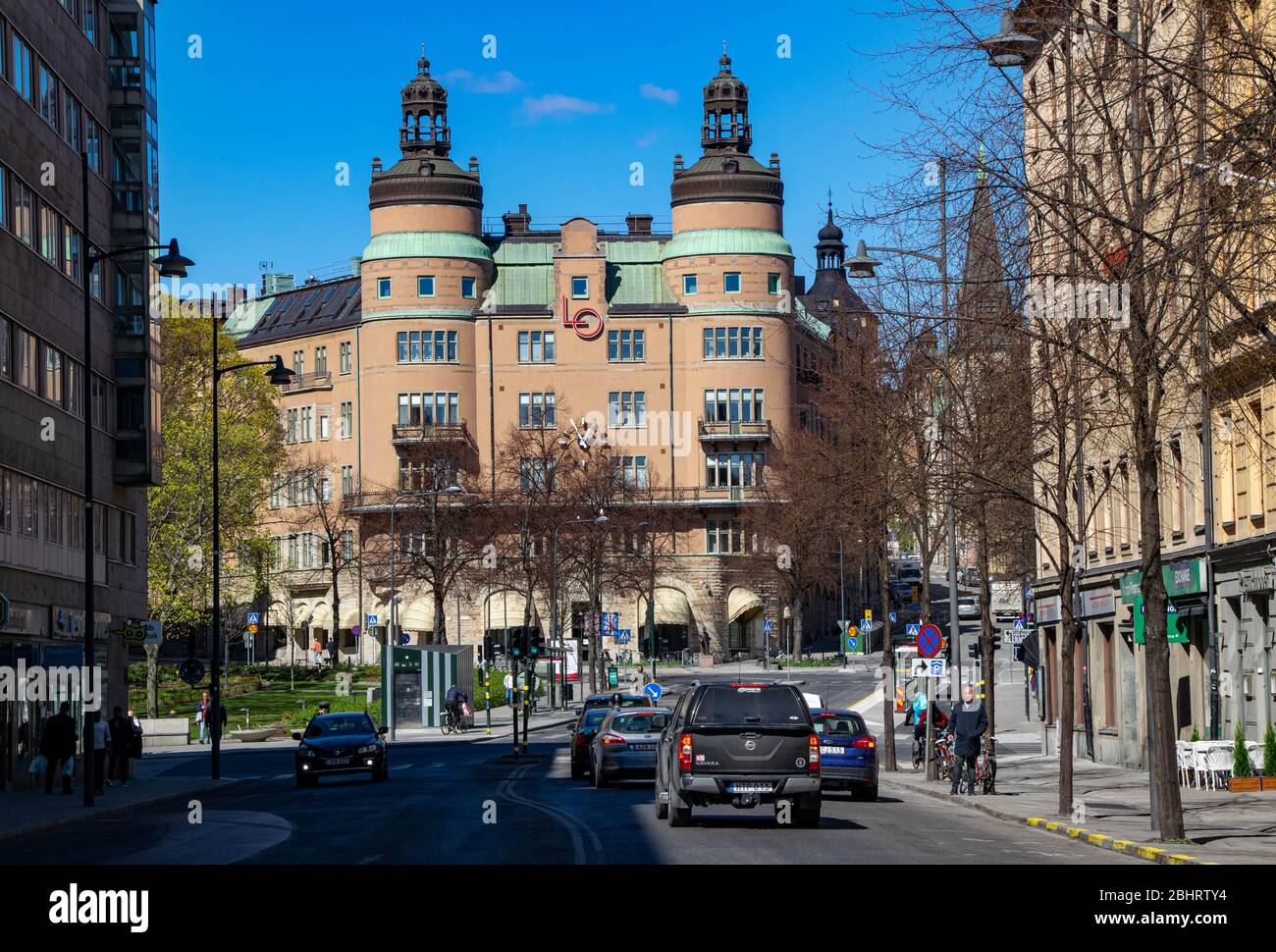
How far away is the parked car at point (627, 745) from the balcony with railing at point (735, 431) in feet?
247

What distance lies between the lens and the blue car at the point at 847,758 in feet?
103

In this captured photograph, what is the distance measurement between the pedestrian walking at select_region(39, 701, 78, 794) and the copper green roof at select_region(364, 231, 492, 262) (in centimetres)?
7447

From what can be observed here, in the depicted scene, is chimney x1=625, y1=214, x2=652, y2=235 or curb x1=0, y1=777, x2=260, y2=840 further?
chimney x1=625, y1=214, x2=652, y2=235

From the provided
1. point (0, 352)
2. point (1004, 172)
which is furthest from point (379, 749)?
point (1004, 172)

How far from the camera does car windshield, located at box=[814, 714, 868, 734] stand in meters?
32.0

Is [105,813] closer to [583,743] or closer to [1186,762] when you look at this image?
[583,743]

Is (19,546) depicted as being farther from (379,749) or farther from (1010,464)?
(1010,464)

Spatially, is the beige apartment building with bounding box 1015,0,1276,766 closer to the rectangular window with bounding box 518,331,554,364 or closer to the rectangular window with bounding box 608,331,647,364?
the rectangular window with bounding box 608,331,647,364

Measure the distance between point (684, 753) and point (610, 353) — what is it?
90.7m

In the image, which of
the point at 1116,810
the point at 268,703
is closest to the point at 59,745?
the point at 1116,810

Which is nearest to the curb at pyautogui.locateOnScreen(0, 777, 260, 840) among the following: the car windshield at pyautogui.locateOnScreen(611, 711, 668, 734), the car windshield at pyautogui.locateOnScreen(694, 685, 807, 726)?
the car windshield at pyautogui.locateOnScreen(611, 711, 668, 734)

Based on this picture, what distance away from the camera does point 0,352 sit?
124ft

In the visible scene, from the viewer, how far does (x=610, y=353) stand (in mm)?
112688
